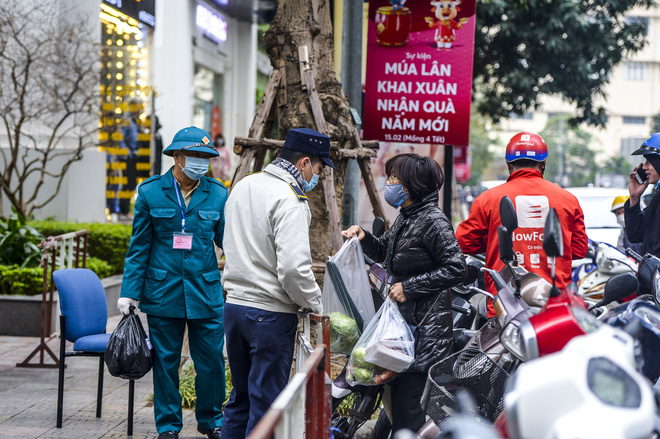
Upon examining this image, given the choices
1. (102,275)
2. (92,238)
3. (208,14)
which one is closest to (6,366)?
(102,275)

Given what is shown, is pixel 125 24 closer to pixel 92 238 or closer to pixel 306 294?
pixel 92 238

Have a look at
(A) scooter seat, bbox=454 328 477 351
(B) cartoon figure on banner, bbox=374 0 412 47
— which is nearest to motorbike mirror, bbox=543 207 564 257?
(A) scooter seat, bbox=454 328 477 351

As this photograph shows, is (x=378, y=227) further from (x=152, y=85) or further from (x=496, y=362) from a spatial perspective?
(x=152, y=85)

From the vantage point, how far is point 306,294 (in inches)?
162

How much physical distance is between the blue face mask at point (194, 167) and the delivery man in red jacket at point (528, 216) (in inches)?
64.0

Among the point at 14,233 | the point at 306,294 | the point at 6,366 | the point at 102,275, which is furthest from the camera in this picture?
the point at 102,275

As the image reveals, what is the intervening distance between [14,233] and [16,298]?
1.08 m

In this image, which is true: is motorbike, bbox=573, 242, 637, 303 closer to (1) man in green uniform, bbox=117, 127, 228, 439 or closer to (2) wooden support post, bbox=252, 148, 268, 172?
(2) wooden support post, bbox=252, 148, 268, 172

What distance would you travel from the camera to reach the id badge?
4.88 metres

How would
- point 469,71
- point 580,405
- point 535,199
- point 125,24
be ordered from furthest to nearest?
point 125,24 < point 469,71 < point 535,199 < point 580,405

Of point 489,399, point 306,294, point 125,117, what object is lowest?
point 489,399

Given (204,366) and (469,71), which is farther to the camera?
(469,71)

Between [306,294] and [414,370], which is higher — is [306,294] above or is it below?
above

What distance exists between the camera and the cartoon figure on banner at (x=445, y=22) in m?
8.33
